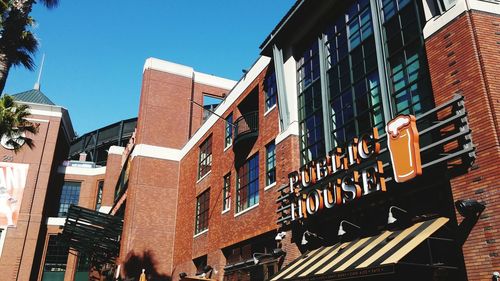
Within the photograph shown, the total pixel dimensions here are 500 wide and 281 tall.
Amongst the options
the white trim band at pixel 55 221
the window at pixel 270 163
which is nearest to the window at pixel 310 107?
the window at pixel 270 163

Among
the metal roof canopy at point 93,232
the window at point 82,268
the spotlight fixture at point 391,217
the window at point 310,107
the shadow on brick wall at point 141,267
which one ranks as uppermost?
the window at point 310,107

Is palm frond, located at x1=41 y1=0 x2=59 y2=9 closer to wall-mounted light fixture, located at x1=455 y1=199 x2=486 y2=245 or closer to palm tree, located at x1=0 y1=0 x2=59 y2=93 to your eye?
palm tree, located at x1=0 y1=0 x2=59 y2=93

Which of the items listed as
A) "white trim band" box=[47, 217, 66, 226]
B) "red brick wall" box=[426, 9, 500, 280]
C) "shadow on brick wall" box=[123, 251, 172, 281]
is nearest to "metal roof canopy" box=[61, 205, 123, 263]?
"shadow on brick wall" box=[123, 251, 172, 281]

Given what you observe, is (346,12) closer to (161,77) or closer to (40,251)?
(161,77)

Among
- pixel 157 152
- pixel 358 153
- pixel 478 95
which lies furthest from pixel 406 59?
pixel 157 152

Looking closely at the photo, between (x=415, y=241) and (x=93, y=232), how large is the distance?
89.5 ft

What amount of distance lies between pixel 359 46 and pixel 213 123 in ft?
45.4

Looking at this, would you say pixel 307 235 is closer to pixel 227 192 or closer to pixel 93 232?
pixel 227 192

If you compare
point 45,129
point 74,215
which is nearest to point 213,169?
point 74,215

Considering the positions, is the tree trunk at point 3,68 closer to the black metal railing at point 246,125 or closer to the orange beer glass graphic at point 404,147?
the black metal railing at point 246,125

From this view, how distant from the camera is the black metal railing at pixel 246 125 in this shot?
2111cm

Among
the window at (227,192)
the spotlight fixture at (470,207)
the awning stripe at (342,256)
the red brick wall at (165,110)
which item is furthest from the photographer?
the red brick wall at (165,110)

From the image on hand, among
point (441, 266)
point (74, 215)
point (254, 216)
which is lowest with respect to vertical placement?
point (441, 266)

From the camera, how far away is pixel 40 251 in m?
39.9
